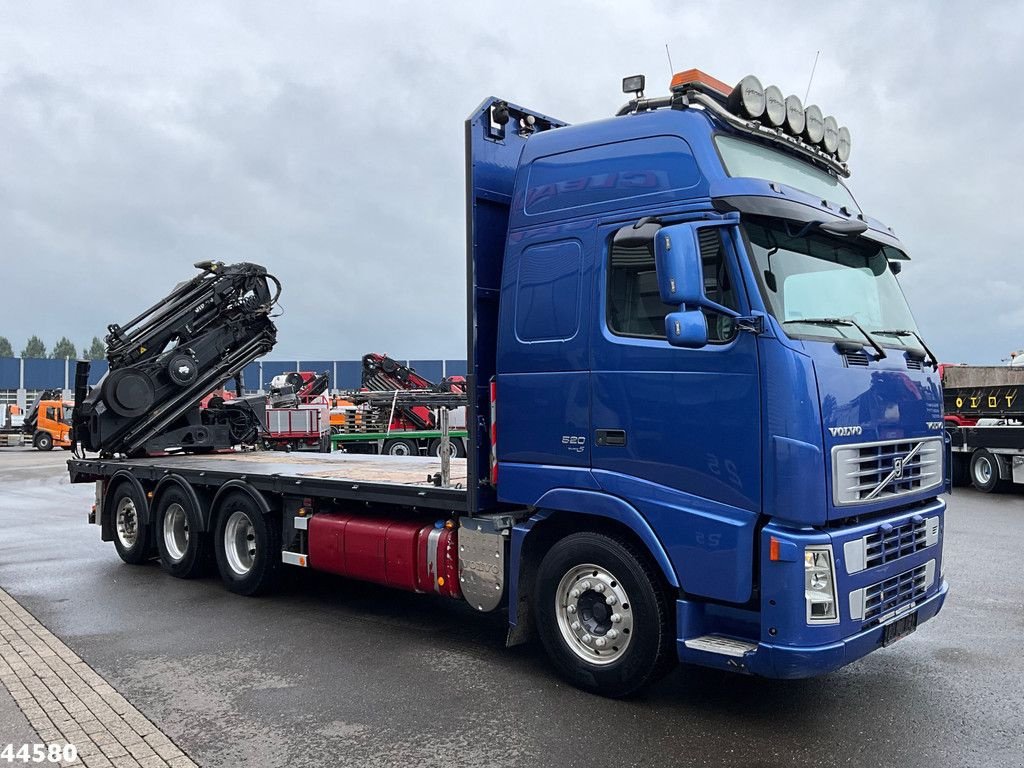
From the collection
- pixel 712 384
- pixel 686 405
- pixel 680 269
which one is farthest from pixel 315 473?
pixel 680 269

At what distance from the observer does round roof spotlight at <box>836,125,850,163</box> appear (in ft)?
19.7

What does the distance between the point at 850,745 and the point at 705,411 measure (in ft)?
6.26

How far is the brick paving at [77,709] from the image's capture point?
14.8 ft

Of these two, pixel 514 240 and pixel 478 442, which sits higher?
pixel 514 240

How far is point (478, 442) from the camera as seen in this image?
19.7 feet

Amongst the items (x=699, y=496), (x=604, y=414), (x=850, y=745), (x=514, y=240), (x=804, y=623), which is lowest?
(x=850, y=745)

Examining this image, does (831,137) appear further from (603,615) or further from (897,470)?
(603,615)

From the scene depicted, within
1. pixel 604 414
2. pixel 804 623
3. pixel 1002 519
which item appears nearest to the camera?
pixel 804 623

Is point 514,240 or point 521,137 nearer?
point 514,240

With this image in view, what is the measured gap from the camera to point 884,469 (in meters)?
4.95

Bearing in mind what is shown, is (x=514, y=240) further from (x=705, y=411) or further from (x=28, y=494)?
(x=28, y=494)

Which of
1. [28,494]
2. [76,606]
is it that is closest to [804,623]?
[76,606]

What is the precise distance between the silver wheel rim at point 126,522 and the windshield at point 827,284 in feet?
25.9

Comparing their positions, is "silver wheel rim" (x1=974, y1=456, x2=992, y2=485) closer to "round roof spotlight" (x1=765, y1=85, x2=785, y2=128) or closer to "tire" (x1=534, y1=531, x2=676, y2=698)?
"round roof spotlight" (x1=765, y1=85, x2=785, y2=128)
